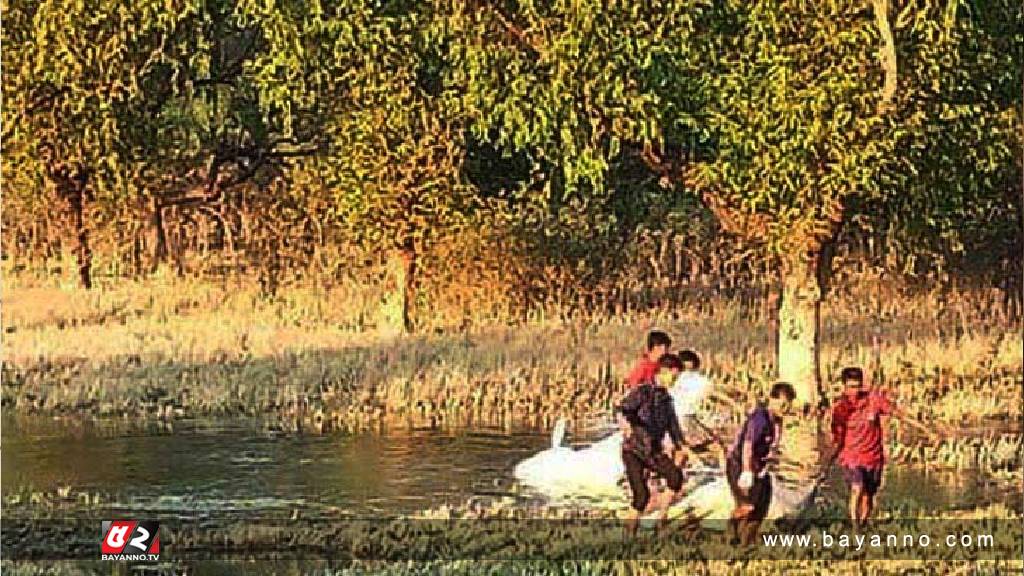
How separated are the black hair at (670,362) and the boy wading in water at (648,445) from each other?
41cm

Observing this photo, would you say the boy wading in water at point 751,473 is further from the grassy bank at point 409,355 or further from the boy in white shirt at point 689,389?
the grassy bank at point 409,355

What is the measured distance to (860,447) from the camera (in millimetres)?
9781

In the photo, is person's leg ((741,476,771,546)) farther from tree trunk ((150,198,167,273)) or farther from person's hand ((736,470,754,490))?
tree trunk ((150,198,167,273))

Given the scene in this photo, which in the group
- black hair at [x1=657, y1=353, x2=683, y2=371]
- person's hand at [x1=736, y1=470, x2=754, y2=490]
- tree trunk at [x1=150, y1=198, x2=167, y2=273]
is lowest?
person's hand at [x1=736, y1=470, x2=754, y2=490]

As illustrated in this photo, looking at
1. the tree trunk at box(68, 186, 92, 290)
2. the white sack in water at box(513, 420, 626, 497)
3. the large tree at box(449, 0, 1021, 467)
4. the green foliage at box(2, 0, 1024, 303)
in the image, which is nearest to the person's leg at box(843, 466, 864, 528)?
the white sack in water at box(513, 420, 626, 497)

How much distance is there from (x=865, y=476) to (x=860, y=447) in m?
0.15

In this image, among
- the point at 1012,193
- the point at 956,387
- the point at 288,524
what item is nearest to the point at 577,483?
the point at 288,524

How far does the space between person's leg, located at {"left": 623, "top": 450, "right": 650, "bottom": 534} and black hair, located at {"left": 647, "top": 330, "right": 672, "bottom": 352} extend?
3.78ft

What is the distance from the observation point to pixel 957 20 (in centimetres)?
1075

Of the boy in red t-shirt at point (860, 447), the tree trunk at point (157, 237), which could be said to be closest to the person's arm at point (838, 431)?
the boy in red t-shirt at point (860, 447)

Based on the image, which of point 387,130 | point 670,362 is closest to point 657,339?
point 670,362

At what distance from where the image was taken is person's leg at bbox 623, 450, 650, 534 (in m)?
9.51

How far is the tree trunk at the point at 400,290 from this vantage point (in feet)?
39.0

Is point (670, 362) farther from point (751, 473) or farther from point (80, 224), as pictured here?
point (80, 224)
